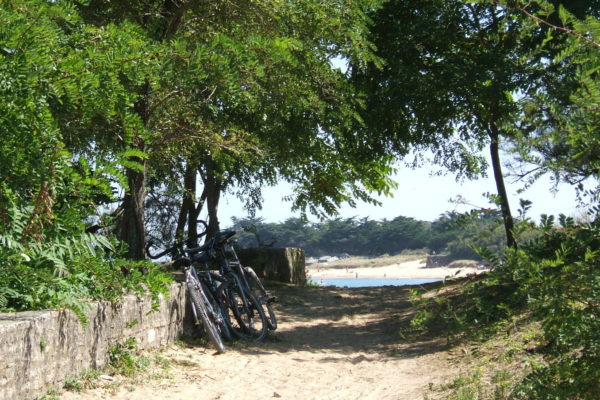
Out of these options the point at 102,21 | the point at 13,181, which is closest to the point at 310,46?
the point at 102,21

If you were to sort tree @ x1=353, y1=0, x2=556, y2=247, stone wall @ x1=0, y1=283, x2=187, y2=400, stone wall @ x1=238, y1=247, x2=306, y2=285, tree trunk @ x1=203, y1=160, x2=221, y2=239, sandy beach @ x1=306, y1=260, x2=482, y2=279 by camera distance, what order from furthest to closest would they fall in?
1. sandy beach @ x1=306, y1=260, x2=482, y2=279
2. tree trunk @ x1=203, y1=160, x2=221, y2=239
3. stone wall @ x1=238, y1=247, x2=306, y2=285
4. tree @ x1=353, y1=0, x2=556, y2=247
5. stone wall @ x1=0, y1=283, x2=187, y2=400

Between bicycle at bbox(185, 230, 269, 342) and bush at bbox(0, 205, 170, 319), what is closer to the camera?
bush at bbox(0, 205, 170, 319)

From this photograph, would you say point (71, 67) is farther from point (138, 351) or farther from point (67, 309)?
point (138, 351)

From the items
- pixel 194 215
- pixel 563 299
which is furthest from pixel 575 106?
pixel 194 215

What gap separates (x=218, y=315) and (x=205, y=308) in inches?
10.9

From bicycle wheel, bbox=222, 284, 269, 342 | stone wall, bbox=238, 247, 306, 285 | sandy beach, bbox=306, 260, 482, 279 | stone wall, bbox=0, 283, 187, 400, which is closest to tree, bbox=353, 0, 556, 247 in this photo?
stone wall, bbox=238, 247, 306, 285

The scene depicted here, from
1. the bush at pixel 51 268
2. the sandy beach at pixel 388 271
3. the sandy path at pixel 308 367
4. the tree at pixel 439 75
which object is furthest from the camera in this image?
the sandy beach at pixel 388 271

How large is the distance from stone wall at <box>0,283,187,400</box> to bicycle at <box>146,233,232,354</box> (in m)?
0.79

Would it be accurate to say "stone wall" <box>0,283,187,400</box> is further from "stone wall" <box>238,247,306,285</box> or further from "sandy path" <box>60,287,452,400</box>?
"stone wall" <box>238,247,306,285</box>

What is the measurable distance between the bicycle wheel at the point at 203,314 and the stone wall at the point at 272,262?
7.42 metres

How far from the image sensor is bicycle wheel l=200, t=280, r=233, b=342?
8.08 m

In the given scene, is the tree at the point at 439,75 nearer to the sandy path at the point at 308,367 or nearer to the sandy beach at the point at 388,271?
the sandy path at the point at 308,367

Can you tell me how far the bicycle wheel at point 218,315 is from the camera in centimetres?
808

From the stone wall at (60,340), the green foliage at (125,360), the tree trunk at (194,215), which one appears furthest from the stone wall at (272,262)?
the green foliage at (125,360)
